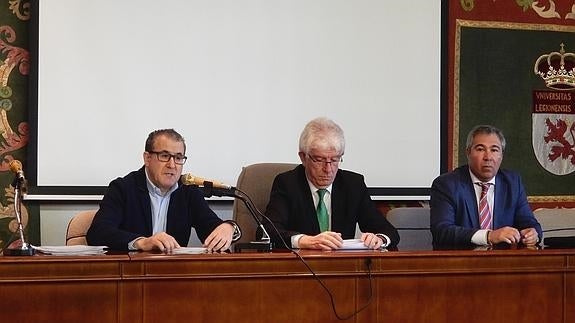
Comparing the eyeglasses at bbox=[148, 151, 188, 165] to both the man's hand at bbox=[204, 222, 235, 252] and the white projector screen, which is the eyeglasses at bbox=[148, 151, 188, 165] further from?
the white projector screen

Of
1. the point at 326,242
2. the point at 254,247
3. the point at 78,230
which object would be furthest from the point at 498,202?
the point at 78,230

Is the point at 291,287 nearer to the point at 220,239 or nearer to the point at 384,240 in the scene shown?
the point at 220,239

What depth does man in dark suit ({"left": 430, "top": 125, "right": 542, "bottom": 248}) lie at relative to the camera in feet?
11.3

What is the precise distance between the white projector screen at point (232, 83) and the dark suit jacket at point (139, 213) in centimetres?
58

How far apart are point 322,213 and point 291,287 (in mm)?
898

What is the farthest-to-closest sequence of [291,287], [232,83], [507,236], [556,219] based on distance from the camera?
[556,219] < [232,83] < [507,236] < [291,287]

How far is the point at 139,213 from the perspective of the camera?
324cm

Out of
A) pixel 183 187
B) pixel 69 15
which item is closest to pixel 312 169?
pixel 183 187

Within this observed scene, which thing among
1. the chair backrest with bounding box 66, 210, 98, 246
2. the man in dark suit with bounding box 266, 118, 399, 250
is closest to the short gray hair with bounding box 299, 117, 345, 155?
the man in dark suit with bounding box 266, 118, 399, 250

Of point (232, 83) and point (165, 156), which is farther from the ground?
point (232, 83)

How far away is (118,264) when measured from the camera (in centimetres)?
240

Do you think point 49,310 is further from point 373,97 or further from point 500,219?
point 373,97

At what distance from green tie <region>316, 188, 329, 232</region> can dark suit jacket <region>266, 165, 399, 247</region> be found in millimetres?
25

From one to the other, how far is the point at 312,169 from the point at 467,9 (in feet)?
4.98
